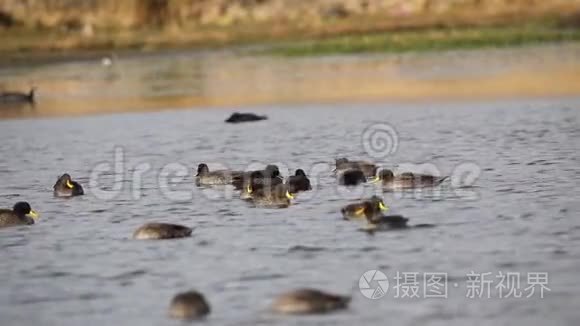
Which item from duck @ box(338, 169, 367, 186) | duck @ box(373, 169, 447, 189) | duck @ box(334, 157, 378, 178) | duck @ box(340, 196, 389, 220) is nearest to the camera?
duck @ box(340, 196, 389, 220)

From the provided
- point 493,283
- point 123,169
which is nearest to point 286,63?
point 123,169

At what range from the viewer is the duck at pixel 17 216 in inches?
650

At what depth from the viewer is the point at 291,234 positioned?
15289mm

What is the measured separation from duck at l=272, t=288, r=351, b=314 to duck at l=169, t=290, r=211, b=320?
0.56m

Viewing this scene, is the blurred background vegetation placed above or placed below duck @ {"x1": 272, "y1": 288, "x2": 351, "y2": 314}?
above

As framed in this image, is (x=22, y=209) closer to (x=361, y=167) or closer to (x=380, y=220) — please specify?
(x=380, y=220)

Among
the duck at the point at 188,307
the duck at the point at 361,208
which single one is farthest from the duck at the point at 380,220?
the duck at the point at 188,307

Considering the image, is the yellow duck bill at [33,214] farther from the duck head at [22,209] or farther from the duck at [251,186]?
the duck at [251,186]

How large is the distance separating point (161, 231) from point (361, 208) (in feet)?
6.85

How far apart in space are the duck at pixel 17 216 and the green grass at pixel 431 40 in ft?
85.4

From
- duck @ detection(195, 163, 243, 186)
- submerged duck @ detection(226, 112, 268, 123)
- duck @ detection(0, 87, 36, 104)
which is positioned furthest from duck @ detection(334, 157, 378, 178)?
duck @ detection(0, 87, 36, 104)

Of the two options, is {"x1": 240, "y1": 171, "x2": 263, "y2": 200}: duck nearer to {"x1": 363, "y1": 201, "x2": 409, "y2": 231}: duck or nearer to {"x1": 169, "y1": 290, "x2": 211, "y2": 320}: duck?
{"x1": 363, "y1": 201, "x2": 409, "y2": 231}: duck

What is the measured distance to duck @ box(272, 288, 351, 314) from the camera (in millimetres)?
11727

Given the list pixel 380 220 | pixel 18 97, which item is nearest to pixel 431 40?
pixel 18 97
